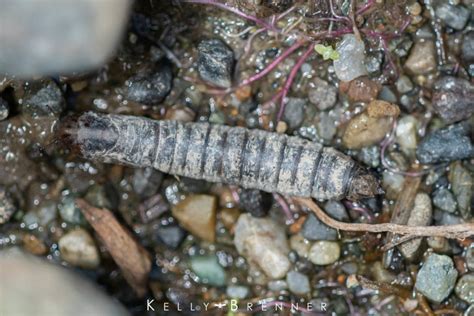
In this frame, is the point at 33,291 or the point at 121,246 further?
the point at 121,246

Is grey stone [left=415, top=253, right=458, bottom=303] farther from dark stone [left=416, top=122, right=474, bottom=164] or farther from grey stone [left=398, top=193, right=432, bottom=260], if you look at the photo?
dark stone [left=416, top=122, right=474, bottom=164]

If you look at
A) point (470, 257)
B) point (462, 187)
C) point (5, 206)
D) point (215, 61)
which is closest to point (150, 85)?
point (215, 61)

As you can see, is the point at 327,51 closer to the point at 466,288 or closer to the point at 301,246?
the point at 301,246

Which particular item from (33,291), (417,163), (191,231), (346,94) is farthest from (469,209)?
(33,291)

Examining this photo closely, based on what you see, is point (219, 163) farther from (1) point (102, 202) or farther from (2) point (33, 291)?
(2) point (33, 291)

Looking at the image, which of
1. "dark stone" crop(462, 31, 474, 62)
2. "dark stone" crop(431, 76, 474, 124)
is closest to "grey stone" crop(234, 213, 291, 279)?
"dark stone" crop(431, 76, 474, 124)

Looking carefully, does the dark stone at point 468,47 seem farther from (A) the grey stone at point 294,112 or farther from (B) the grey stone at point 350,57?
(A) the grey stone at point 294,112
